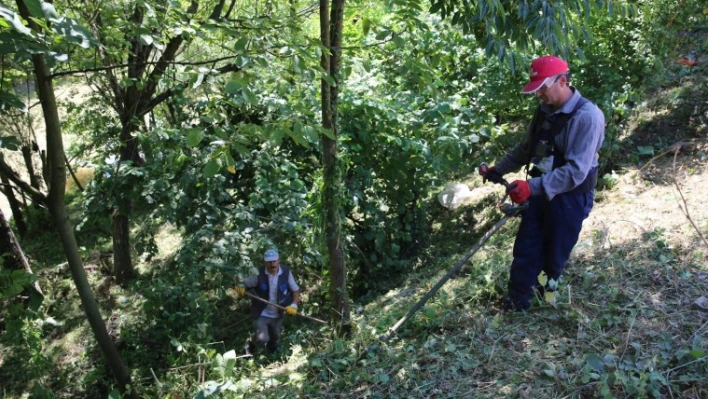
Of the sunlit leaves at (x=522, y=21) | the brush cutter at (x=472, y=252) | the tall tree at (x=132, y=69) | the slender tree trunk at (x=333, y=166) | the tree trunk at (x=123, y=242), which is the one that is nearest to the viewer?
the sunlit leaves at (x=522, y=21)

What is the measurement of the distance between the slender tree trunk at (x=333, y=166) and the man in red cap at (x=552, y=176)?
1.10 metres

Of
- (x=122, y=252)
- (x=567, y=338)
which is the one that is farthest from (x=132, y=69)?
(x=567, y=338)

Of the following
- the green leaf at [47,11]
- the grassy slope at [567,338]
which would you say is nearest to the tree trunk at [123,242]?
the grassy slope at [567,338]

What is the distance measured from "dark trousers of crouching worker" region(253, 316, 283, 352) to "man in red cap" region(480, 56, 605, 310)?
10.2 feet

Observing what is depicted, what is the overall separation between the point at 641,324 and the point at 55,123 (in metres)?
3.87

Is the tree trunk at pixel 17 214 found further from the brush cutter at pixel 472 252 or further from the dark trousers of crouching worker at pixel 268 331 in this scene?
the brush cutter at pixel 472 252

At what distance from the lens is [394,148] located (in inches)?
244

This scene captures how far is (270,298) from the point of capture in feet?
20.2

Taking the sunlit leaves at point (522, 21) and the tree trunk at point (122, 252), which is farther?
the tree trunk at point (122, 252)

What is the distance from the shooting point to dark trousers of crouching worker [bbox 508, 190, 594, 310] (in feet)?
11.5

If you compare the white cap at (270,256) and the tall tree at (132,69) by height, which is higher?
the tall tree at (132,69)

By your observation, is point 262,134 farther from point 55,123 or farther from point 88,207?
point 88,207

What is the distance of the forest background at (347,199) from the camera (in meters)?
3.15

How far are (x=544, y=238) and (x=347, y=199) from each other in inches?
61.7
